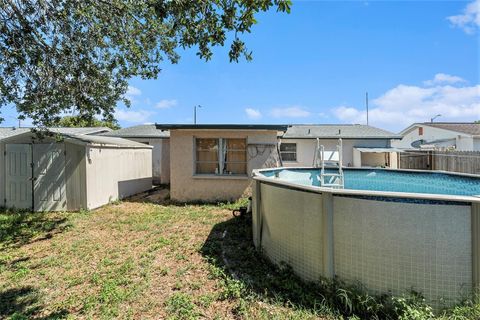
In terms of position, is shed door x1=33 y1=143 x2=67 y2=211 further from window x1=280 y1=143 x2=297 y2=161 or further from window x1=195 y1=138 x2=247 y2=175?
window x1=280 y1=143 x2=297 y2=161

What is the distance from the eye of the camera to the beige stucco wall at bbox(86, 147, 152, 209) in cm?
973

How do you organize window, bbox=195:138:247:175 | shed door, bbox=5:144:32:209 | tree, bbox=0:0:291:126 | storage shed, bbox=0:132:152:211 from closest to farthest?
tree, bbox=0:0:291:126, storage shed, bbox=0:132:152:211, shed door, bbox=5:144:32:209, window, bbox=195:138:247:175

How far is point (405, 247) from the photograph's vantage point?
3.26m

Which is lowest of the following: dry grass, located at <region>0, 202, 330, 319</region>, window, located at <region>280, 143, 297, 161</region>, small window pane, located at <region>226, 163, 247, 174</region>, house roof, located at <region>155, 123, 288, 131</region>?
dry grass, located at <region>0, 202, 330, 319</region>

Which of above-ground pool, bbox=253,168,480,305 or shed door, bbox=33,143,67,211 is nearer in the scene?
above-ground pool, bbox=253,168,480,305

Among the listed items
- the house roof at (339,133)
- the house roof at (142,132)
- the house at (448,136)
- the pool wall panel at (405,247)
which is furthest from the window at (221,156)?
the house at (448,136)

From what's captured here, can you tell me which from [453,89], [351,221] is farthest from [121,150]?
[453,89]

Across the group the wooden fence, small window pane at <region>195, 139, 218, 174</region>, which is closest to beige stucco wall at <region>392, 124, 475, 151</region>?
the wooden fence

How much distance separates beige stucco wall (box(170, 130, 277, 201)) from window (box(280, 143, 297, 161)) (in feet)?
28.7

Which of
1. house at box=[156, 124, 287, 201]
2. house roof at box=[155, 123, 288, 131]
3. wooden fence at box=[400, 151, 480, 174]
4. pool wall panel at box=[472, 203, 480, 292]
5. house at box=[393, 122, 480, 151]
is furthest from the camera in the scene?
house at box=[393, 122, 480, 151]

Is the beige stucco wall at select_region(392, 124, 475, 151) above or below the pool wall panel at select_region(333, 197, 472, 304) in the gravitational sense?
above

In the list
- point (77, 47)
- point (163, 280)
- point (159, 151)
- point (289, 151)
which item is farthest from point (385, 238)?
point (289, 151)

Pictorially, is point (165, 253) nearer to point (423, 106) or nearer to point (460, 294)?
point (460, 294)

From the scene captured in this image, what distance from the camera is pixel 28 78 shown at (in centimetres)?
704
